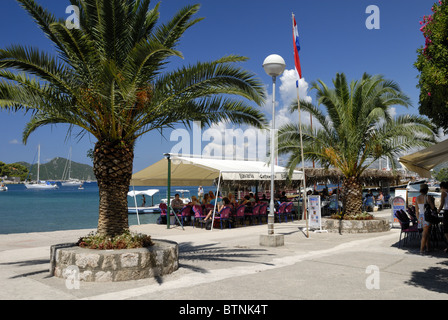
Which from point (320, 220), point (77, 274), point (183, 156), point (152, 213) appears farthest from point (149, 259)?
point (152, 213)

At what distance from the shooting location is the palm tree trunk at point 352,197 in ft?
42.9

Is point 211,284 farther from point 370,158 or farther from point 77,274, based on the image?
point 370,158

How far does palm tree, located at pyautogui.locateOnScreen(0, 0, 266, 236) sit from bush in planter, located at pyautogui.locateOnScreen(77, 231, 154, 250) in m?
0.14

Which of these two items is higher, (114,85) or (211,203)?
(114,85)

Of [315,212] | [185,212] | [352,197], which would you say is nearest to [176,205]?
[185,212]

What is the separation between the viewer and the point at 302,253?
856 centimetres

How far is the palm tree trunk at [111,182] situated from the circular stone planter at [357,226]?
824cm

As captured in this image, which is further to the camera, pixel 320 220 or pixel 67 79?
pixel 320 220

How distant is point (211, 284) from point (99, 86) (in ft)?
12.9

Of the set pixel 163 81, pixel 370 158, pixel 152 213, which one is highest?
pixel 163 81

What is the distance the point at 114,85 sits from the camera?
610 centimetres

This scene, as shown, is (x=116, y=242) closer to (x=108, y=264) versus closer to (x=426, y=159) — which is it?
(x=108, y=264)

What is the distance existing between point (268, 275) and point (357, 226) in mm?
7088

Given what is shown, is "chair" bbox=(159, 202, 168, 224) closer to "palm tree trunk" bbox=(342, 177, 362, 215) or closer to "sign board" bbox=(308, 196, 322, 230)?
"sign board" bbox=(308, 196, 322, 230)
